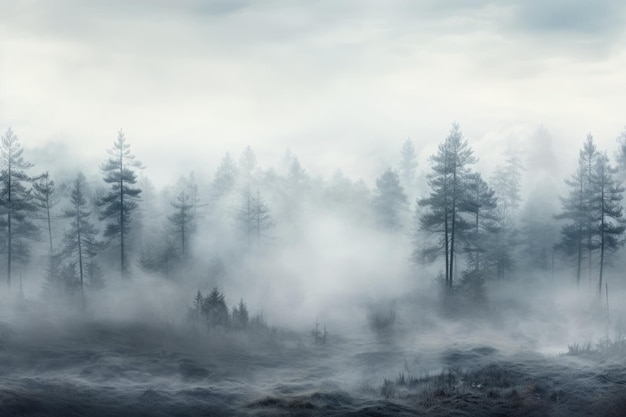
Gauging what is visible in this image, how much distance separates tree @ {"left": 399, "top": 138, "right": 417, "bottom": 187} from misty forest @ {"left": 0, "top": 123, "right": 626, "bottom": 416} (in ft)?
70.9

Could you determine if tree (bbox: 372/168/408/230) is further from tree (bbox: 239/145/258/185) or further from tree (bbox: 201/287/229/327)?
tree (bbox: 201/287/229/327)

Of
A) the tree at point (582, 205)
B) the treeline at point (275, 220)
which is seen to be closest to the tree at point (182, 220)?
the treeline at point (275, 220)

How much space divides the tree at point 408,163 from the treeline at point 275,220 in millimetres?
18588

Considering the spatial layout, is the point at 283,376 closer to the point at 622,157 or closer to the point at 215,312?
the point at 215,312

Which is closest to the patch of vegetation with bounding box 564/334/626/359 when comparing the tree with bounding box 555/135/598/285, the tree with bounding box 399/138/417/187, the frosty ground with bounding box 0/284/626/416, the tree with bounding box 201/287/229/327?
the frosty ground with bounding box 0/284/626/416

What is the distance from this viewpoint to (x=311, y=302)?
143 feet

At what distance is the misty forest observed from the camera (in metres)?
19.7

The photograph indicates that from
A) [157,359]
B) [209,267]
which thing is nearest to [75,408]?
[157,359]

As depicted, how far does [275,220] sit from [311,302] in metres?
23.4

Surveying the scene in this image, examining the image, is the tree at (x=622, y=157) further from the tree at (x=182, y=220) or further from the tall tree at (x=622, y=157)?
the tree at (x=182, y=220)

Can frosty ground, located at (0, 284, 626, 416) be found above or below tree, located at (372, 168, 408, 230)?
below

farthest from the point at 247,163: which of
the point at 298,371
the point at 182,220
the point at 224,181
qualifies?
the point at 298,371

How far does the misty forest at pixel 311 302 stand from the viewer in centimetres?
1966

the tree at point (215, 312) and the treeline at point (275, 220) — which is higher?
the treeline at point (275, 220)
